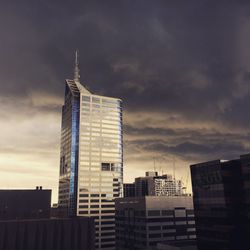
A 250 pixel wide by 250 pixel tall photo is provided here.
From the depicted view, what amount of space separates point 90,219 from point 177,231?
194 feet

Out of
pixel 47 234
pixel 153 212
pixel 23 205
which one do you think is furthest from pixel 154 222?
pixel 47 234

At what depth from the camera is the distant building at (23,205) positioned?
129000 mm

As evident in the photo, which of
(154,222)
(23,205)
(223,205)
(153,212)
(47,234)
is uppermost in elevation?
(23,205)

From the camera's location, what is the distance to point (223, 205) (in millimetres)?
85625

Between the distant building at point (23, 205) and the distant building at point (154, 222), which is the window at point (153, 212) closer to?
the distant building at point (154, 222)

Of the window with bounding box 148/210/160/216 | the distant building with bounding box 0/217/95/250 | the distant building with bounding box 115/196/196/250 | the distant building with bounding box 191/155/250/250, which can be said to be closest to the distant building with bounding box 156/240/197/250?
the distant building with bounding box 191/155/250/250

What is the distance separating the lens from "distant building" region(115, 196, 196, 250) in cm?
14155

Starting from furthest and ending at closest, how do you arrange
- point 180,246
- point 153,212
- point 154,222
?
1. point 153,212
2. point 154,222
3. point 180,246

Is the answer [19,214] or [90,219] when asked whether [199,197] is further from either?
[19,214]

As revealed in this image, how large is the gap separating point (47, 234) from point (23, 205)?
1498 inches

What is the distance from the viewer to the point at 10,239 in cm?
→ 9306

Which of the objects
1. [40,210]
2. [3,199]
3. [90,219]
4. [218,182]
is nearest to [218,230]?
[218,182]

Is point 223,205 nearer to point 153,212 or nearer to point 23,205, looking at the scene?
point 153,212

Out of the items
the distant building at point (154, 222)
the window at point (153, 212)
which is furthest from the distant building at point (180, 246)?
the window at point (153, 212)
